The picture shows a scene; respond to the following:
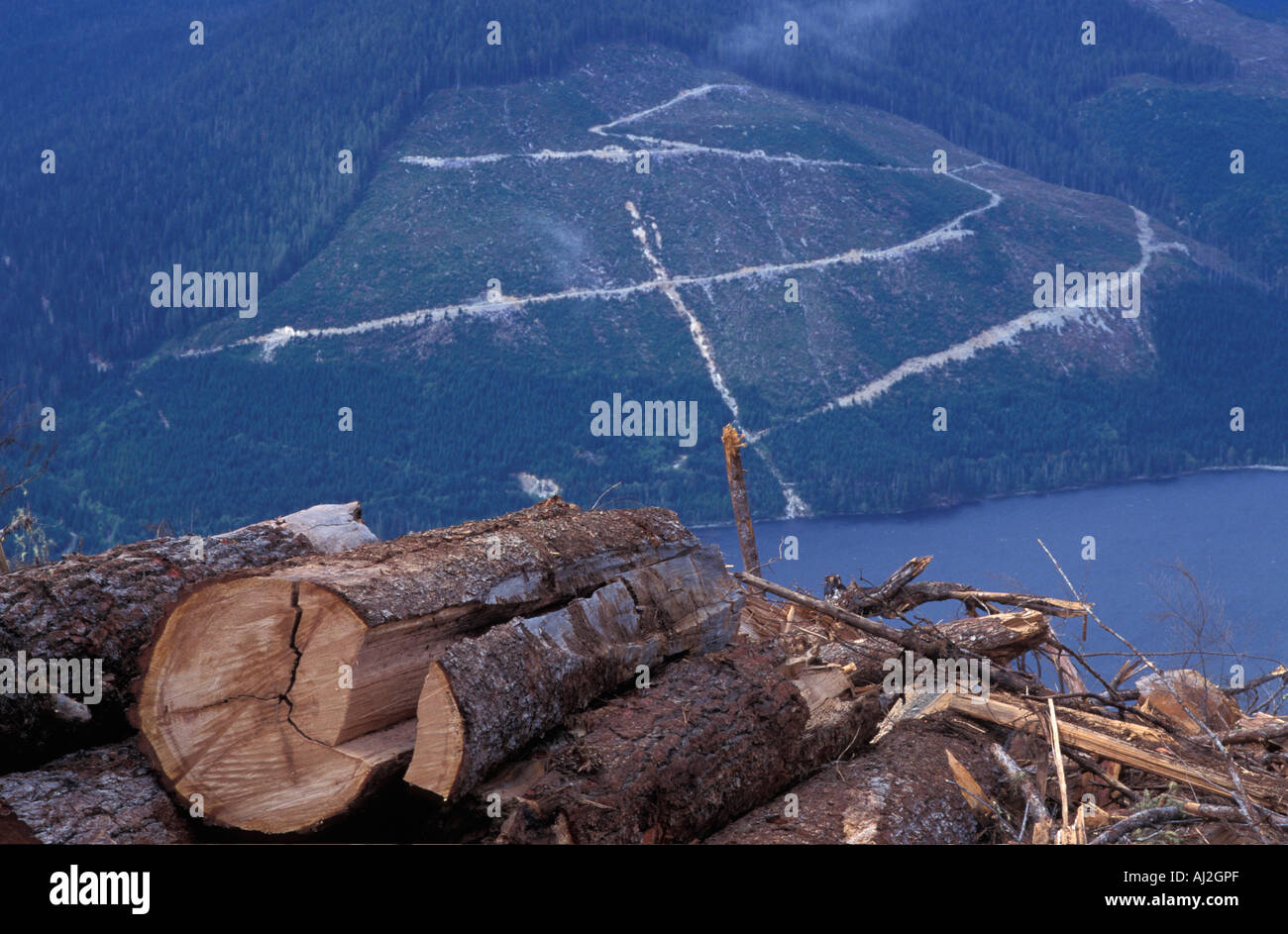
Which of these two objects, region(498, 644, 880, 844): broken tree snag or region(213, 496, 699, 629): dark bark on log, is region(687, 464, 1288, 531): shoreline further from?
region(498, 644, 880, 844): broken tree snag

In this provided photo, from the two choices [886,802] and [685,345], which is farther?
[685,345]

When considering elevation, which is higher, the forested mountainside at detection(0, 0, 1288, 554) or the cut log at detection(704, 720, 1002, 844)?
the forested mountainside at detection(0, 0, 1288, 554)

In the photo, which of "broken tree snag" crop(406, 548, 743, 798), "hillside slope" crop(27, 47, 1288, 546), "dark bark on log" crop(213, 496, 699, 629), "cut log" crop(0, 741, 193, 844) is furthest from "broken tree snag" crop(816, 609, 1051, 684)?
"hillside slope" crop(27, 47, 1288, 546)

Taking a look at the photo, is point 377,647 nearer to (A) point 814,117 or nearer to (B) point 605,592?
(B) point 605,592

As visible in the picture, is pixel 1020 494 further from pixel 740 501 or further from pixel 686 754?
pixel 686 754

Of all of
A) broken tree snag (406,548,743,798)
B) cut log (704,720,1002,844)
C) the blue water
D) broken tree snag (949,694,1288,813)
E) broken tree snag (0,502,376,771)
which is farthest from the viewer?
the blue water

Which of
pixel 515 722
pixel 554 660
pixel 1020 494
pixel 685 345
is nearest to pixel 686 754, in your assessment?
pixel 554 660

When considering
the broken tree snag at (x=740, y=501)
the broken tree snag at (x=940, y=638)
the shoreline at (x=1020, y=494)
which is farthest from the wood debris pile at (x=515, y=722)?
the shoreline at (x=1020, y=494)

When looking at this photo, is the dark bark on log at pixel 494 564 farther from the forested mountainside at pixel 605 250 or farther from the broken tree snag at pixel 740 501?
the forested mountainside at pixel 605 250
